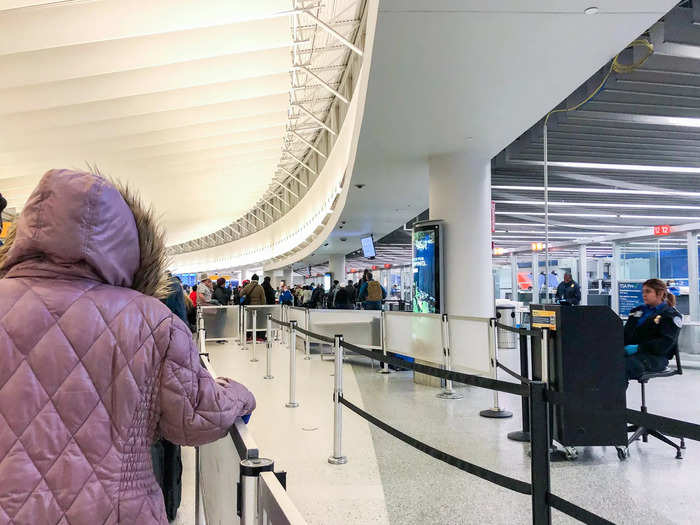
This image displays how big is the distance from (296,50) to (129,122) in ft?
24.3

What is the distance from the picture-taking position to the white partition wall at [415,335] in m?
8.51

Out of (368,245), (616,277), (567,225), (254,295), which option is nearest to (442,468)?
(254,295)

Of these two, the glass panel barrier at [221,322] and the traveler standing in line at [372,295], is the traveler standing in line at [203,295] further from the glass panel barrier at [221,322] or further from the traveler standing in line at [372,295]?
the traveler standing in line at [372,295]

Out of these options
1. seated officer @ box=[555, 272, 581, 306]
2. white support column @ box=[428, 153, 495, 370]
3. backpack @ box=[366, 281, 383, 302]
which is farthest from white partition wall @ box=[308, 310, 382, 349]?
seated officer @ box=[555, 272, 581, 306]

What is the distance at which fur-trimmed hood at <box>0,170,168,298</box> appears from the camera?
151 cm

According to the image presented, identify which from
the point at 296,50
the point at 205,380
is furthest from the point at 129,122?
the point at 205,380

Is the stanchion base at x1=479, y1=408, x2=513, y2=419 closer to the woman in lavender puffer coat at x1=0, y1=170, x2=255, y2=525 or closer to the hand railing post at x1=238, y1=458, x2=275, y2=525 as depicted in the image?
the woman in lavender puffer coat at x1=0, y1=170, x2=255, y2=525

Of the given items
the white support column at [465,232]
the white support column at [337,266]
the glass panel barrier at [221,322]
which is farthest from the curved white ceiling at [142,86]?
the white support column at [337,266]

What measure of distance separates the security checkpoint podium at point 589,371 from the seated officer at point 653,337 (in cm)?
94

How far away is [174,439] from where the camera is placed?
1688 millimetres

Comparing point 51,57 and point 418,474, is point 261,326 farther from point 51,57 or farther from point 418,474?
point 418,474

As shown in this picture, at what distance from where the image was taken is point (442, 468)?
4.86 meters

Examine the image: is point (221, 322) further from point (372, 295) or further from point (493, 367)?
point (493, 367)

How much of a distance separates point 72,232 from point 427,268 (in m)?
8.24
